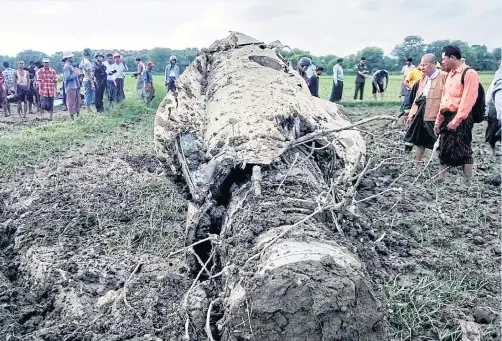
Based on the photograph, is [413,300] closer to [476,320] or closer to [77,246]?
[476,320]

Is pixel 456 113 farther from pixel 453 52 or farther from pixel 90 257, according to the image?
pixel 90 257

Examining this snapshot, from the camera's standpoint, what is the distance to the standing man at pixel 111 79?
45.5ft

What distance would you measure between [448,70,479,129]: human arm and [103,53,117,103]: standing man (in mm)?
9935

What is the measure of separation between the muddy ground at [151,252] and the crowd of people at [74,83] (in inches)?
236

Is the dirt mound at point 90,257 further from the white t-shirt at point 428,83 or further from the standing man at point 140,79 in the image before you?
the standing man at point 140,79

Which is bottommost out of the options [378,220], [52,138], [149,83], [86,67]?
[378,220]

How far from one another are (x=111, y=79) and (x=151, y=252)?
34.1ft

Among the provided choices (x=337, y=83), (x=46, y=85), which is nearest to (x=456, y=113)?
(x=337, y=83)

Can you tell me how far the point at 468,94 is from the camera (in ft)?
19.4

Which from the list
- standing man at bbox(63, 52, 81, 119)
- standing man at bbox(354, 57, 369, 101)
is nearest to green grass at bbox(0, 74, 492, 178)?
standing man at bbox(63, 52, 81, 119)

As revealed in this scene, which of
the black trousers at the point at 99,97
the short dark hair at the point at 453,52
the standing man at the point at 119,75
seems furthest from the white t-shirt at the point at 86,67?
the short dark hair at the point at 453,52

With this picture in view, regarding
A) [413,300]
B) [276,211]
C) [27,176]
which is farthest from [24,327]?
[27,176]

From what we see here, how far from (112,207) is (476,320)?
11.2ft

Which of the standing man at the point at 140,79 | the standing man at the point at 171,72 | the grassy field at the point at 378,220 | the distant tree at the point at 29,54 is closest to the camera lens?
the grassy field at the point at 378,220
